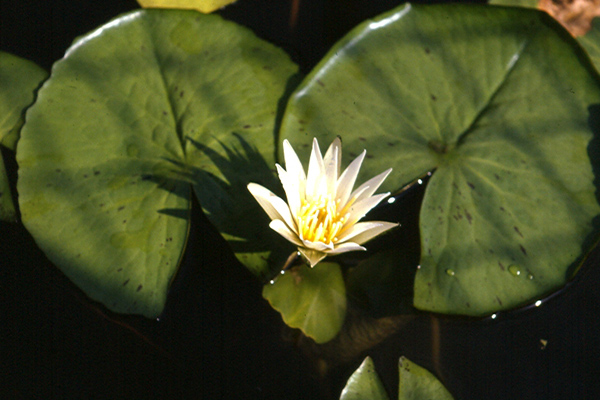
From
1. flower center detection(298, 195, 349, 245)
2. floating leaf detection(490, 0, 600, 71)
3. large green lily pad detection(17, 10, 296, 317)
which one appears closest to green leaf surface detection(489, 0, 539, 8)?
floating leaf detection(490, 0, 600, 71)

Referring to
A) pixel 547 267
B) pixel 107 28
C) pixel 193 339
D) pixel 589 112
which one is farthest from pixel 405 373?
pixel 107 28

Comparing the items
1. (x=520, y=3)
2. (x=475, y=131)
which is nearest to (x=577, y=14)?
(x=520, y=3)

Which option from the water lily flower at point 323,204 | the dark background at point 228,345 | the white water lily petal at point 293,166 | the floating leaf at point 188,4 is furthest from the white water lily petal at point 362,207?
the floating leaf at point 188,4

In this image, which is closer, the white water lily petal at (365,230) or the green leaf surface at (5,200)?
the white water lily petal at (365,230)

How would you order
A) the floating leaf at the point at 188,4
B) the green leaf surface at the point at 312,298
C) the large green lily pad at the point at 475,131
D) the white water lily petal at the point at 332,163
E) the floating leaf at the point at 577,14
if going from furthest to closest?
the floating leaf at the point at 577,14
the floating leaf at the point at 188,4
the green leaf surface at the point at 312,298
the large green lily pad at the point at 475,131
the white water lily petal at the point at 332,163

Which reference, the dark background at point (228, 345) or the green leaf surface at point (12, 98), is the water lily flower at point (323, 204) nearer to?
the dark background at point (228, 345)

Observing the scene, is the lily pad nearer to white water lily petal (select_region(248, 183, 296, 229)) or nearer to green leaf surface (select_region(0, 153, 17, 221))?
white water lily petal (select_region(248, 183, 296, 229))

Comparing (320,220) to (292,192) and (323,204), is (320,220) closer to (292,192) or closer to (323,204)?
(323,204)

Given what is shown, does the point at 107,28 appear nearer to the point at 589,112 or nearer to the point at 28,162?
the point at 28,162
